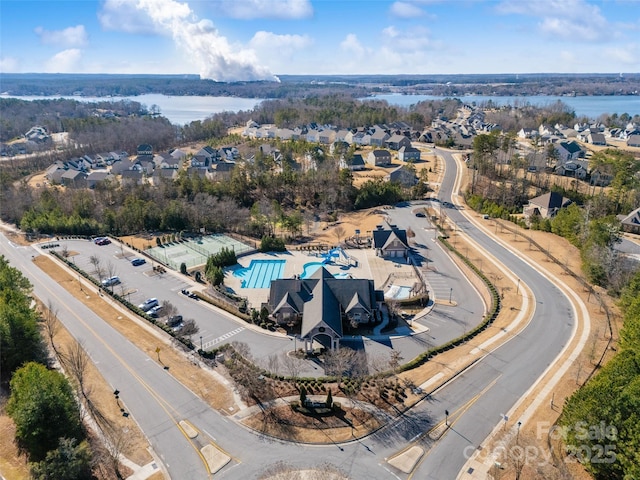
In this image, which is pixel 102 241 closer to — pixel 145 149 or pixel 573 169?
pixel 145 149

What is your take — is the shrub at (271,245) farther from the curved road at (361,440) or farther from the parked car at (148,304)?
the curved road at (361,440)

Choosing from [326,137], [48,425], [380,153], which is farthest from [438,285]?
[326,137]

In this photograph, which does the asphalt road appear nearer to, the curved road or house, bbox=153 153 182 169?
the curved road

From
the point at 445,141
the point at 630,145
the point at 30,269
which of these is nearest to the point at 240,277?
the point at 30,269

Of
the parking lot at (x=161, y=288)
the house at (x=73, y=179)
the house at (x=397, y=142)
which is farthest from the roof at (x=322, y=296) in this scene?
the house at (x=397, y=142)

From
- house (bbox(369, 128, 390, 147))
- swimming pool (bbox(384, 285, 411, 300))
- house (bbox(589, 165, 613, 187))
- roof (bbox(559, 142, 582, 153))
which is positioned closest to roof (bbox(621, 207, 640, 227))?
house (bbox(589, 165, 613, 187))
